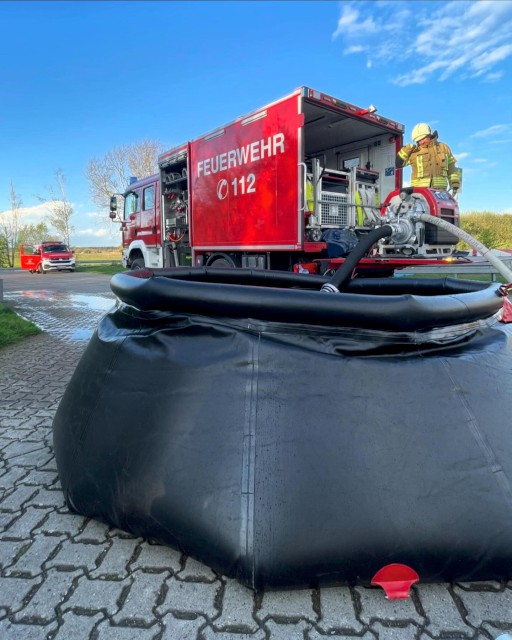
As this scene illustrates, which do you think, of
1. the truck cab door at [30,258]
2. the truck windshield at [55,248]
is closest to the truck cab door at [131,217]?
the truck windshield at [55,248]

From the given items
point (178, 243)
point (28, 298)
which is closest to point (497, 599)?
point (178, 243)

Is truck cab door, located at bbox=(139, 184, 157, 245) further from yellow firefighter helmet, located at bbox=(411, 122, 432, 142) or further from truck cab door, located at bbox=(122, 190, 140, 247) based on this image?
yellow firefighter helmet, located at bbox=(411, 122, 432, 142)

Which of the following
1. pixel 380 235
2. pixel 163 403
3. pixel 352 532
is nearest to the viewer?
pixel 352 532

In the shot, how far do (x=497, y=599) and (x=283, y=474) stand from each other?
3.13 ft

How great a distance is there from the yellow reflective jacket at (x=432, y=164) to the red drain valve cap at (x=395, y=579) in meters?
7.37

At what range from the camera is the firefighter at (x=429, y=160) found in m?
7.65

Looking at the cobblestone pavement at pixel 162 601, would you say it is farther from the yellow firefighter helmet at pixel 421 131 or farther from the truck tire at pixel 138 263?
the truck tire at pixel 138 263

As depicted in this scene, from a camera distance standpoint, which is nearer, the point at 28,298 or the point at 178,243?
the point at 178,243

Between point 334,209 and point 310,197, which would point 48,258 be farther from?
point 310,197

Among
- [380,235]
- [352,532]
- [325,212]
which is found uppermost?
[325,212]

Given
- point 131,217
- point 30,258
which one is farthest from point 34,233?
point 131,217

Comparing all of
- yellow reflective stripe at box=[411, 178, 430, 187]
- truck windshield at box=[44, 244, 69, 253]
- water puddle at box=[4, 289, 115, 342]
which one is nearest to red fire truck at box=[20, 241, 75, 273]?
truck windshield at box=[44, 244, 69, 253]

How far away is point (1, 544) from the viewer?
6.69 feet

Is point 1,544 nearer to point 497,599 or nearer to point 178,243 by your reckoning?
point 497,599
